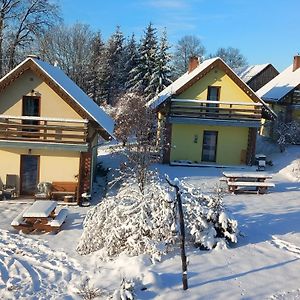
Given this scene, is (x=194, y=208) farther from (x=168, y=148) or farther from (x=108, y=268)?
(x=168, y=148)

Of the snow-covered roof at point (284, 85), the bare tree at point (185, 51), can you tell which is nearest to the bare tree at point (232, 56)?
the bare tree at point (185, 51)

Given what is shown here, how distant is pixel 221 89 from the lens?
24.8 meters

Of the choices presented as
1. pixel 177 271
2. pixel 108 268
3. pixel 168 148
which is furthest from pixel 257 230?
pixel 168 148

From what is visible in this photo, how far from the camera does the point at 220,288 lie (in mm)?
9633

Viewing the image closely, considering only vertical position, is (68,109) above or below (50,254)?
above

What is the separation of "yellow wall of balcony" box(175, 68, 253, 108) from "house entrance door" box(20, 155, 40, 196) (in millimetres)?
9967

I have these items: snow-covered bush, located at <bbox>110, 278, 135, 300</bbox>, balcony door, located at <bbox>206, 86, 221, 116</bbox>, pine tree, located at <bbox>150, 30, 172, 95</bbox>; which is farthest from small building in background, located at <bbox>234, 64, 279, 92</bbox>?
snow-covered bush, located at <bbox>110, 278, 135, 300</bbox>

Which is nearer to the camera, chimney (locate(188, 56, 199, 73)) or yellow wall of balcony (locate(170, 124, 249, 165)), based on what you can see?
yellow wall of balcony (locate(170, 124, 249, 165))

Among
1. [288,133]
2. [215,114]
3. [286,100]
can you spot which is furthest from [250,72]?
[215,114]

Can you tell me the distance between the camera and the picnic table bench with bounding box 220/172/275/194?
18312mm

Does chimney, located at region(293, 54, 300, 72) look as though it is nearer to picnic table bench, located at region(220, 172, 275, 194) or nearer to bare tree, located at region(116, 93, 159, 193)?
bare tree, located at region(116, 93, 159, 193)

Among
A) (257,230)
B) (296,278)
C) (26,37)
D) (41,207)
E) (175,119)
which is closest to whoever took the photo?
(296,278)

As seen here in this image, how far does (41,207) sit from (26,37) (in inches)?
1044

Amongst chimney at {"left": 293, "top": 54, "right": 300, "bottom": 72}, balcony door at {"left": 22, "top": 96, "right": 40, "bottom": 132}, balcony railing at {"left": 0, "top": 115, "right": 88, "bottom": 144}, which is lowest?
balcony railing at {"left": 0, "top": 115, "right": 88, "bottom": 144}
